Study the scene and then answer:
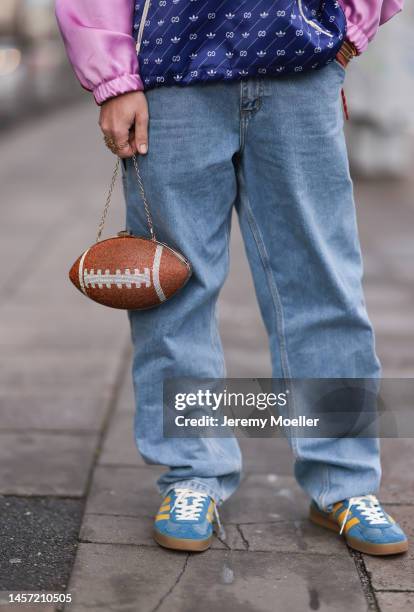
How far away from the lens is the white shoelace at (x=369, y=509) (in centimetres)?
203

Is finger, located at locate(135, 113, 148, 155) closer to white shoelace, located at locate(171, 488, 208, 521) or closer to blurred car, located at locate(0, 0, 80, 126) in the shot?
white shoelace, located at locate(171, 488, 208, 521)

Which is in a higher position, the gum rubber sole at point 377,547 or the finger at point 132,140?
the finger at point 132,140

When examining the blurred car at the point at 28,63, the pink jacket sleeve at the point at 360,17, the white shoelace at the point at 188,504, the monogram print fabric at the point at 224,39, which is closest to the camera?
the monogram print fabric at the point at 224,39

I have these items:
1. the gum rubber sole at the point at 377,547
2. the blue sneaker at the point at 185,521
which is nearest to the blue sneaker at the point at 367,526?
the gum rubber sole at the point at 377,547

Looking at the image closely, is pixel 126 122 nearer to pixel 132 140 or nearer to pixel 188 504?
pixel 132 140

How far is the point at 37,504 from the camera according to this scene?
2273 millimetres

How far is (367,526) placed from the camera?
202 centimetres

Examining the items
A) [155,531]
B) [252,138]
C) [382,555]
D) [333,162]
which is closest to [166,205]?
[252,138]

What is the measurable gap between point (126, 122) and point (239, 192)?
0.30 m

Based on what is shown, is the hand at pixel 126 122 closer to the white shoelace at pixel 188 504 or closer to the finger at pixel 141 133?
the finger at pixel 141 133

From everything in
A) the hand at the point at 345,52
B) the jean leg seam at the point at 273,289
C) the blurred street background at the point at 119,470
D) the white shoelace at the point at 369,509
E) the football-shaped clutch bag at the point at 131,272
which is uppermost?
the hand at the point at 345,52

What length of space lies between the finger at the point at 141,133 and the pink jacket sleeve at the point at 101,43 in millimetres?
58

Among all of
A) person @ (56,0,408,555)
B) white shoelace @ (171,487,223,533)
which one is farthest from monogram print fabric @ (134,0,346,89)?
white shoelace @ (171,487,223,533)

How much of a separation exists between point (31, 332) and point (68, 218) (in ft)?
8.30
